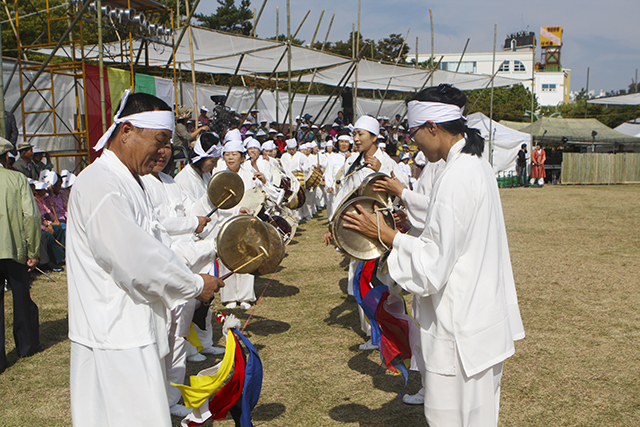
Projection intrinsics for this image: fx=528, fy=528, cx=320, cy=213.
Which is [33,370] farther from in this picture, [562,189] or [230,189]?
[562,189]

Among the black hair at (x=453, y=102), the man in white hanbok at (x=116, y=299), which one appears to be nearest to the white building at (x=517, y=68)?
the black hair at (x=453, y=102)

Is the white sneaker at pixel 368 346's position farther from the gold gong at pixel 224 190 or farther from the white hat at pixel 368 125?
the white hat at pixel 368 125

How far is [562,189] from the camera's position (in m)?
24.0

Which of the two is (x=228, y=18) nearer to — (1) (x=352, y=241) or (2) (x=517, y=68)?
(1) (x=352, y=241)


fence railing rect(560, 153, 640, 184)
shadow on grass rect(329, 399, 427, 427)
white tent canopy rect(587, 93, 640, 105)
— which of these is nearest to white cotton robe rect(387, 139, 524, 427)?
shadow on grass rect(329, 399, 427, 427)

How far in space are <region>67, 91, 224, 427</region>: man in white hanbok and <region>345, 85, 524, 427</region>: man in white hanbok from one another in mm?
1120

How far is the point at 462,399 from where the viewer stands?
8.34 feet

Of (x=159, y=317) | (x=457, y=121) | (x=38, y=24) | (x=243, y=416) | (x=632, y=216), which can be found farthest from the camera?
(x=38, y=24)

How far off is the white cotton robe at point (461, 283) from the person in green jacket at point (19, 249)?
404 cm

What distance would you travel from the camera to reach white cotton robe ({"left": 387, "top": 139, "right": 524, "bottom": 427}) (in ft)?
8.14

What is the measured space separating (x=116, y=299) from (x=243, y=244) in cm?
113

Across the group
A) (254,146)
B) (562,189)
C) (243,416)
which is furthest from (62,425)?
(562,189)

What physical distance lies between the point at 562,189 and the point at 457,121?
23.6m

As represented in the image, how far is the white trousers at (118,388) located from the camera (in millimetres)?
2361
